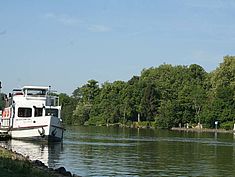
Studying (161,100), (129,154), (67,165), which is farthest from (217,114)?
(67,165)

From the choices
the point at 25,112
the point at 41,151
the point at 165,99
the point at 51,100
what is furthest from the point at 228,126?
the point at 41,151

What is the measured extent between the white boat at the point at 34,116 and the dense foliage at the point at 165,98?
78.8 metres

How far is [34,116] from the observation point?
58344mm

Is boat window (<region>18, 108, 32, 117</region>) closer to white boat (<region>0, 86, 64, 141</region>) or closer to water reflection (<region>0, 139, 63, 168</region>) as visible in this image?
white boat (<region>0, 86, 64, 141</region>)

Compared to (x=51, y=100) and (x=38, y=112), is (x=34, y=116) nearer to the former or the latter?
(x=38, y=112)

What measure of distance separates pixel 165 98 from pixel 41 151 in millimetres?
117361

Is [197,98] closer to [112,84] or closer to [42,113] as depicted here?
[112,84]

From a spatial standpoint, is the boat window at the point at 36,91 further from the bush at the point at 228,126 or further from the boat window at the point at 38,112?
the bush at the point at 228,126

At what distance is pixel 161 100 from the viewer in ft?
525

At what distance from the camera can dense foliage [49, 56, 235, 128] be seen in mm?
137500

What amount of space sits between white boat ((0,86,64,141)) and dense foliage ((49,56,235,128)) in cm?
7879

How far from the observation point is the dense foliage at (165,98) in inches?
5413

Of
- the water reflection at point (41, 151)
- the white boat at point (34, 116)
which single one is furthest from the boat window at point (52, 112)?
the water reflection at point (41, 151)

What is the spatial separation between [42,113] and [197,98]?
93242mm
